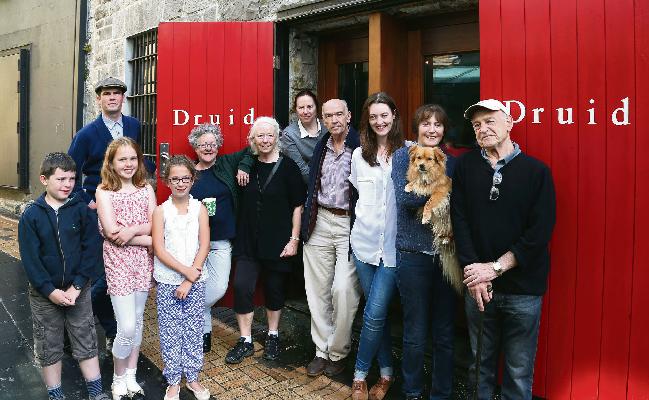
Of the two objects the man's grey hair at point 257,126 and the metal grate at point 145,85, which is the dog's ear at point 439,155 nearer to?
the man's grey hair at point 257,126

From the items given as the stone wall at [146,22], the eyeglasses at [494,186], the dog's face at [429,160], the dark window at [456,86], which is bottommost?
the eyeglasses at [494,186]

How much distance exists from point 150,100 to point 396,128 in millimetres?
4398

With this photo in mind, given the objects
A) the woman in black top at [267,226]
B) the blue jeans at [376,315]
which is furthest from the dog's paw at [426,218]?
the woman in black top at [267,226]

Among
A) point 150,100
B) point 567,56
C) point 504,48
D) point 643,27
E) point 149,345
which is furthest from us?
point 150,100

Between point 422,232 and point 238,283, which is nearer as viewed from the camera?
point 422,232

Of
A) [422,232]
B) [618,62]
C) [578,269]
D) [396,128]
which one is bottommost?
[578,269]

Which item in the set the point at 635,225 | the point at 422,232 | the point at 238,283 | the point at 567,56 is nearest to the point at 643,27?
the point at 567,56

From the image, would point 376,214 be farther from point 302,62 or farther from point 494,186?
point 302,62

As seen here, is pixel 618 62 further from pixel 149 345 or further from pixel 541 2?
pixel 149 345

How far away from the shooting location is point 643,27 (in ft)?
8.79

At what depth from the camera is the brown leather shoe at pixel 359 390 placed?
10.8 feet

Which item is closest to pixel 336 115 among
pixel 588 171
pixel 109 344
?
pixel 588 171

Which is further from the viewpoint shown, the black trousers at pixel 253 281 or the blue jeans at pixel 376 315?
the black trousers at pixel 253 281

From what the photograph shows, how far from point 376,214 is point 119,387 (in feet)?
6.55
